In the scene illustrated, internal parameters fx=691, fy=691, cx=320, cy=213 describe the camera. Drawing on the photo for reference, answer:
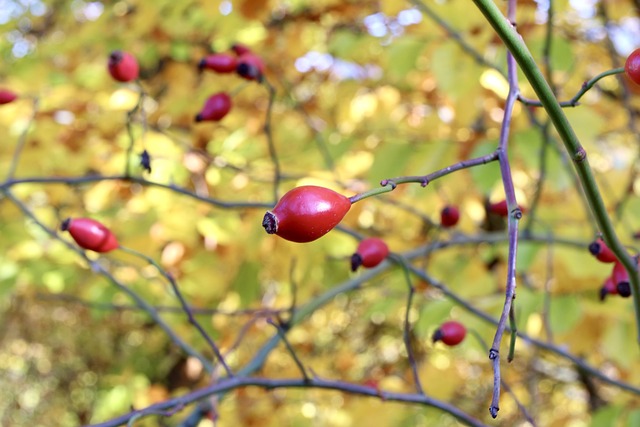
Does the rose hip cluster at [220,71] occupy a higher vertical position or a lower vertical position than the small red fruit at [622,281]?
lower

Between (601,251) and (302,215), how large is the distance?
523 mm

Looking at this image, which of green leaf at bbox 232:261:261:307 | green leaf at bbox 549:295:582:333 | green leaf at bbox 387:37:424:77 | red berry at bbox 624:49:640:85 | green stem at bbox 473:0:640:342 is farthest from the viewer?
green leaf at bbox 232:261:261:307

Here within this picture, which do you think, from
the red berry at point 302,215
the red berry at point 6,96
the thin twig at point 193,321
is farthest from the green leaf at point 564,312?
the red berry at point 6,96

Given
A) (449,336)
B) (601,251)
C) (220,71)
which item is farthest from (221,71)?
(601,251)

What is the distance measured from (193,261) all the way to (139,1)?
37.3 inches

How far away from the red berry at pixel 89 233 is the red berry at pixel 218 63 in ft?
1.49

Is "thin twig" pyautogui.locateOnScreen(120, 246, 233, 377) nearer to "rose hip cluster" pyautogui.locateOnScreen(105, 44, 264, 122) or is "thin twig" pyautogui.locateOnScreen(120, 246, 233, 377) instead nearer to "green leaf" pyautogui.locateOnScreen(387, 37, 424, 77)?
"rose hip cluster" pyautogui.locateOnScreen(105, 44, 264, 122)

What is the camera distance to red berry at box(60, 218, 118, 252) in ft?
3.31

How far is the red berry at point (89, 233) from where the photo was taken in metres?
1.01

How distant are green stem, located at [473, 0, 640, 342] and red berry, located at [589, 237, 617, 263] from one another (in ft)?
0.54

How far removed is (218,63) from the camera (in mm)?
1367

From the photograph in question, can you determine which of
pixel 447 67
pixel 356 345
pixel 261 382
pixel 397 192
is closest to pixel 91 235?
pixel 261 382

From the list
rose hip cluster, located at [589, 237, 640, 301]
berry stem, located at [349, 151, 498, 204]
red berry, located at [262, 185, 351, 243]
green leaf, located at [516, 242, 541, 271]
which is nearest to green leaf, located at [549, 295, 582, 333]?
green leaf, located at [516, 242, 541, 271]

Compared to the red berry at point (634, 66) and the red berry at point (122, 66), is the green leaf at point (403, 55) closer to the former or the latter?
the red berry at point (122, 66)
